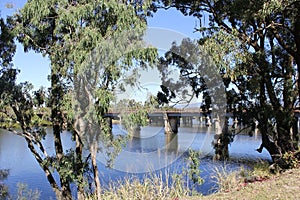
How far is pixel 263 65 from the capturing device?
6.85 metres

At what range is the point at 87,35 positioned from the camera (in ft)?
14.8

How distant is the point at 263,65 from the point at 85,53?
3.99 meters

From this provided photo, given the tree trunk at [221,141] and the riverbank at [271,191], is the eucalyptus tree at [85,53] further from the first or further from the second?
the tree trunk at [221,141]

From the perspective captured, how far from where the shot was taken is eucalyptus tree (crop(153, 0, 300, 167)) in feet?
20.4

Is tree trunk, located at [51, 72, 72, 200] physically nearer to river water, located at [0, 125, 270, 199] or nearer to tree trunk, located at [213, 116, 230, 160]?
river water, located at [0, 125, 270, 199]

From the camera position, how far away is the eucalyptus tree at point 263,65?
6.23m

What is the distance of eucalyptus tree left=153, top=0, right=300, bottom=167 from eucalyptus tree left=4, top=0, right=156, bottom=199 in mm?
1944

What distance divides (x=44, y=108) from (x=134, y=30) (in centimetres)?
250

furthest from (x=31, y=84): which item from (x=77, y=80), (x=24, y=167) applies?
(x=24, y=167)

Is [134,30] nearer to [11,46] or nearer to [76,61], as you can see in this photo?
[76,61]

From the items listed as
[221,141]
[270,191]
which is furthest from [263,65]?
[270,191]

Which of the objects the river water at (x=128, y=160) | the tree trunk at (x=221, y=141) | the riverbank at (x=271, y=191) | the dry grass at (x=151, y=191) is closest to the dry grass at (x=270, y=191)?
the riverbank at (x=271, y=191)

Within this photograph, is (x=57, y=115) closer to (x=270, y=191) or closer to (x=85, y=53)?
(x=85, y=53)

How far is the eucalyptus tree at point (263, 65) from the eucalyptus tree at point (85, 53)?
194cm
